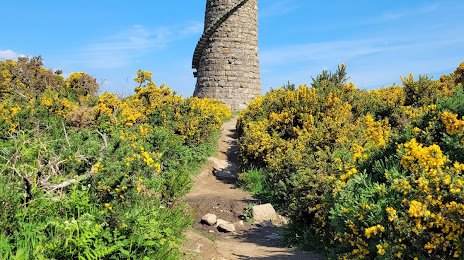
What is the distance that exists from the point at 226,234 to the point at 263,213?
4.20 ft

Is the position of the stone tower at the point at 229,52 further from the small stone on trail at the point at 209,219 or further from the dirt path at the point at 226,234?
the small stone on trail at the point at 209,219

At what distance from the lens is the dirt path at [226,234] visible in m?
5.51

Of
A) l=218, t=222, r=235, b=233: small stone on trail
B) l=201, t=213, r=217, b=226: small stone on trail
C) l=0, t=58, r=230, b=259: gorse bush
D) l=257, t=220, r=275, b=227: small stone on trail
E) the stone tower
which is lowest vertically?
l=257, t=220, r=275, b=227: small stone on trail

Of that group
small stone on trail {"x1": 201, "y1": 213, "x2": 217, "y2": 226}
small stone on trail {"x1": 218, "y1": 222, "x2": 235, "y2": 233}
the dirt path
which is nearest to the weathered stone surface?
the dirt path

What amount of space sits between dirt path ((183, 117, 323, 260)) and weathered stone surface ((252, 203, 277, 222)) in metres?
0.31

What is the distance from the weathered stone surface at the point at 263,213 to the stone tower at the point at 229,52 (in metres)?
13.4

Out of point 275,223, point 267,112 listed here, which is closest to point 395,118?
point 267,112

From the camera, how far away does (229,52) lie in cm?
2142

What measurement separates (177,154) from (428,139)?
8103mm

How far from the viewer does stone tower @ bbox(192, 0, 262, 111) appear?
21.3 m

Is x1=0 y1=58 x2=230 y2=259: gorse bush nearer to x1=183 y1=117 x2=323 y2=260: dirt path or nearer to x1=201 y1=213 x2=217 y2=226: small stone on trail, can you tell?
x1=183 y1=117 x2=323 y2=260: dirt path

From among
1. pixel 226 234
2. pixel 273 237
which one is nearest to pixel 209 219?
pixel 226 234

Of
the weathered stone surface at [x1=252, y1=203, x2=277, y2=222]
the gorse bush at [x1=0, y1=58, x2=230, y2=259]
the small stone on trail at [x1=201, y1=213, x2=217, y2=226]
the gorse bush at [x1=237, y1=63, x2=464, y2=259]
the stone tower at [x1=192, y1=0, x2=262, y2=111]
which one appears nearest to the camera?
the gorse bush at [x1=237, y1=63, x2=464, y2=259]

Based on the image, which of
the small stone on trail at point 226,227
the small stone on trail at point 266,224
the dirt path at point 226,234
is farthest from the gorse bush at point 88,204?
the small stone on trail at point 266,224
